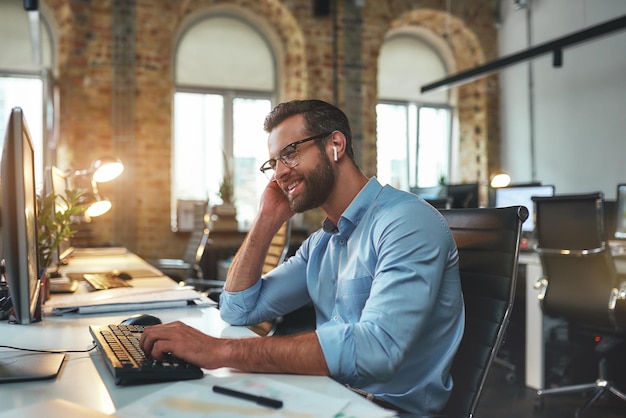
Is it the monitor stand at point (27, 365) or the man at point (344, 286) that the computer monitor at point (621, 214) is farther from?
the monitor stand at point (27, 365)

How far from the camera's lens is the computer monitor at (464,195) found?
5367 millimetres

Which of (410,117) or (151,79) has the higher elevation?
(151,79)

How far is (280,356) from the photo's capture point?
3.58 feet

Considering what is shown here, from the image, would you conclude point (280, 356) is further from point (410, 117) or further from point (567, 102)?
point (410, 117)

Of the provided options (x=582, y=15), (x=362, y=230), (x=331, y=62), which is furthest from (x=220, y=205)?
(x=362, y=230)

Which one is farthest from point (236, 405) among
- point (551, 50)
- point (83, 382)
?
point (551, 50)

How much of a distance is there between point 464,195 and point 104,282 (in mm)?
3767

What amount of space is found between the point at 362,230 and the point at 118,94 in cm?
500

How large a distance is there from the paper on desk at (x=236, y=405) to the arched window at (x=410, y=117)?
6.44 m

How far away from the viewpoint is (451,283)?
1.33 m

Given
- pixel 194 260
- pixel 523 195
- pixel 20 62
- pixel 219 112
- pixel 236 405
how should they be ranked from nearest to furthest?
pixel 236 405, pixel 194 260, pixel 523 195, pixel 20 62, pixel 219 112

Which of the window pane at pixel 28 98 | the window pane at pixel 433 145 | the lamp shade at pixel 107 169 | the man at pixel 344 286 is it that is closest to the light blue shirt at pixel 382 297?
the man at pixel 344 286

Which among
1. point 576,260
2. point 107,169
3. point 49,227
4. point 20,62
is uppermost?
point 20,62

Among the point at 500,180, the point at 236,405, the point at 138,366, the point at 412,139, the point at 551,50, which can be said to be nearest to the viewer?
the point at 236,405
